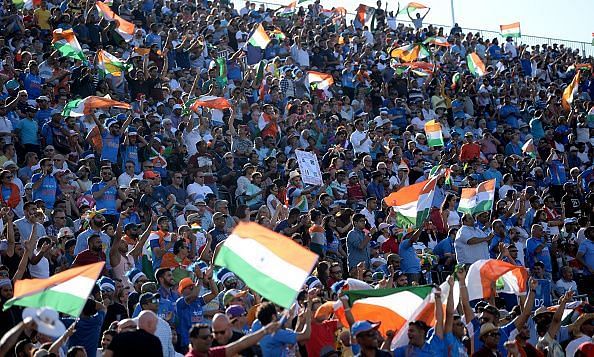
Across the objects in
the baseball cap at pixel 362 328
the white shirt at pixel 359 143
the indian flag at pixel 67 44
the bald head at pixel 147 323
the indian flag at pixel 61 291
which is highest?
the indian flag at pixel 61 291

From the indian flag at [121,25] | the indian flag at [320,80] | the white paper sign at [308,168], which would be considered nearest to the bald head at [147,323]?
the white paper sign at [308,168]

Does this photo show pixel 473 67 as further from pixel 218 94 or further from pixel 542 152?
pixel 218 94

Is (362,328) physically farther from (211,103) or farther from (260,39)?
(260,39)

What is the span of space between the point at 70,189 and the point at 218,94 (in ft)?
22.3

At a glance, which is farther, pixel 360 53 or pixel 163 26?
pixel 360 53

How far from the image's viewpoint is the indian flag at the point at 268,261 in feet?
29.8

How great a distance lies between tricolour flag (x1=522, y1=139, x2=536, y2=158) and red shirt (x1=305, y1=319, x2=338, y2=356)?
46.6ft

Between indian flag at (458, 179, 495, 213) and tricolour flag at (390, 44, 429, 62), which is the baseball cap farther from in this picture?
tricolour flag at (390, 44, 429, 62)

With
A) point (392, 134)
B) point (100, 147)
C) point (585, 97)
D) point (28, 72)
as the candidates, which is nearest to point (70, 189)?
point (100, 147)

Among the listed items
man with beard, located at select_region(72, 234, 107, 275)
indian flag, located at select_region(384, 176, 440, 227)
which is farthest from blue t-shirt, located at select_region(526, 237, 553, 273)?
man with beard, located at select_region(72, 234, 107, 275)

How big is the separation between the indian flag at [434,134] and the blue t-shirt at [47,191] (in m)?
9.42

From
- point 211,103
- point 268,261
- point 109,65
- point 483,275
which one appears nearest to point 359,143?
point 211,103

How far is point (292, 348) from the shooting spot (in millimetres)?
10305

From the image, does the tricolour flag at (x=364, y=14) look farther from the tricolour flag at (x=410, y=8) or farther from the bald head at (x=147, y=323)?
the bald head at (x=147, y=323)
